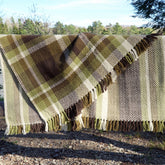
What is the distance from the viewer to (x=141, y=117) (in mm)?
1595

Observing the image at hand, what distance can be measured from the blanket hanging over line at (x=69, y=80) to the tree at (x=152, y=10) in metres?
5.92

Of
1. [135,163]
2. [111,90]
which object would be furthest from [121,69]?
[135,163]

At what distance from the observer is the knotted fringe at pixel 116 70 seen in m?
1.44

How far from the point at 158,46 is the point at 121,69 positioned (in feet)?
1.03

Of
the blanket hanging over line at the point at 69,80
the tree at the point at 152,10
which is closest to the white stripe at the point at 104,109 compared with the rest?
the blanket hanging over line at the point at 69,80

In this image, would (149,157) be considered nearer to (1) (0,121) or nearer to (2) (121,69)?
(2) (121,69)

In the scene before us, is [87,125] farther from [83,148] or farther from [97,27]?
[97,27]

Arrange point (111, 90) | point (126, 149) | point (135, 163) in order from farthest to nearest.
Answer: point (126, 149) → point (135, 163) → point (111, 90)

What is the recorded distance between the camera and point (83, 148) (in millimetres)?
2908

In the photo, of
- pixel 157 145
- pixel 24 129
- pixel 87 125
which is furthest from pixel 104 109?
pixel 157 145

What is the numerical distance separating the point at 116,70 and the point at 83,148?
5.88 feet

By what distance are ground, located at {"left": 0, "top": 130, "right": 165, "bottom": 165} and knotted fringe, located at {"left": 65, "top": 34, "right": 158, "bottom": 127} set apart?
1.36 metres

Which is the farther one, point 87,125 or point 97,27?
point 97,27

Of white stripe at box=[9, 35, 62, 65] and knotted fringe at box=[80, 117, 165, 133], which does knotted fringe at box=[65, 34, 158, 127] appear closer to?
knotted fringe at box=[80, 117, 165, 133]
